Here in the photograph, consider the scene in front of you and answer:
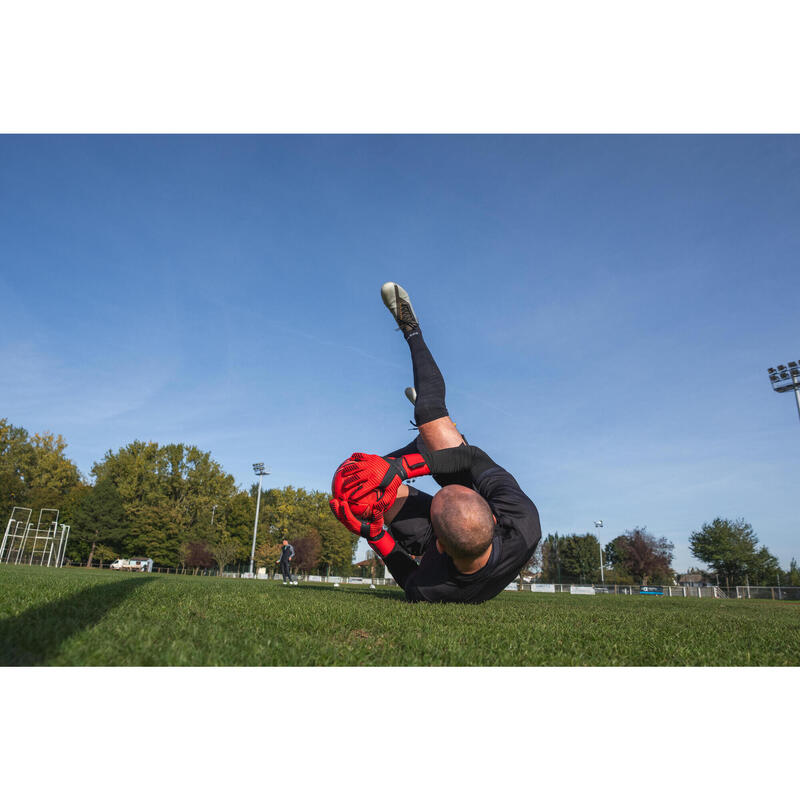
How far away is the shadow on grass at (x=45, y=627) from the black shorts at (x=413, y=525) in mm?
2877

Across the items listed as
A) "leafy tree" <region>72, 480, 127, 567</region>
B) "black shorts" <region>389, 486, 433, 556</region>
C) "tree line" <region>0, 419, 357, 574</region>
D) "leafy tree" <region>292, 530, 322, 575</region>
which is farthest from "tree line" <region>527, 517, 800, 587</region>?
"black shorts" <region>389, 486, 433, 556</region>

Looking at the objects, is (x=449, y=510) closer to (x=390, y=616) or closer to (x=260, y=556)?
(x=390, y=616)

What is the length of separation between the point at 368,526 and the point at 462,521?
1303mm

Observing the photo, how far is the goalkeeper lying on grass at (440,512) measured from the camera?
415 centimetres

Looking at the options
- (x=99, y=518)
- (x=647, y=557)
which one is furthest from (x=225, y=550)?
(x=647, y=557)

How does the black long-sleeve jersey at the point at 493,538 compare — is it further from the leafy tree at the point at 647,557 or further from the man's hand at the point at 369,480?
the leafy tree at the point at 647,557

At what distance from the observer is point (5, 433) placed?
47969 mm

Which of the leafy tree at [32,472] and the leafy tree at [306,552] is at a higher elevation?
the leafy tree at [32,472]

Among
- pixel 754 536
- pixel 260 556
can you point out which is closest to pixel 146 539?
Answer: pixel 260 556

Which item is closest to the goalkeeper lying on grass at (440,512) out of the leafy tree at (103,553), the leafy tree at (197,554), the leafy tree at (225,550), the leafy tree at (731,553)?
the leafy tree at (197,554)

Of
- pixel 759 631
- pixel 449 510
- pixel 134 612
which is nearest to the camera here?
pixel 134 612

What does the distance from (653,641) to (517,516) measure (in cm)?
148

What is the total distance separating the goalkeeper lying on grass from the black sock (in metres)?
0.01

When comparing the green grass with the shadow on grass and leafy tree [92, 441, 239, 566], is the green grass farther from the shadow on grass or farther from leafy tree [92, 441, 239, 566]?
leafy tree [92, 441, 239, 566]
